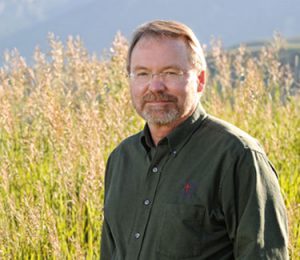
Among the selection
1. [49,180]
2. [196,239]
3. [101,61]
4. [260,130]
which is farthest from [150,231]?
[101,61]

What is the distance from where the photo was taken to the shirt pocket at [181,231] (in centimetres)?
251

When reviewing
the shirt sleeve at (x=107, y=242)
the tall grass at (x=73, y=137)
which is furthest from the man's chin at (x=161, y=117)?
the tall grass at (x=73, y=137)

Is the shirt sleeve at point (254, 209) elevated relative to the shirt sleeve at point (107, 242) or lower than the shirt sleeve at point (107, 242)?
elevated

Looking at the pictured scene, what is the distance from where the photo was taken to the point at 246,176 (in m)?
2.41

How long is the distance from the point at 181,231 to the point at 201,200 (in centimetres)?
13

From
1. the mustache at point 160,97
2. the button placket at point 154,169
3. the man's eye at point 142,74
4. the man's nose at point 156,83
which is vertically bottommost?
the button placket at point 154,169

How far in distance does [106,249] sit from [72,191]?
44.5 inches

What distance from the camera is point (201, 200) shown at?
2504 mm

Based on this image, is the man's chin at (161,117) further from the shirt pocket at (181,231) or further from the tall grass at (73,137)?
the tall grass at (73,137)

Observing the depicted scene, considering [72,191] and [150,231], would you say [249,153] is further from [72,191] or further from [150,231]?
[72,191]

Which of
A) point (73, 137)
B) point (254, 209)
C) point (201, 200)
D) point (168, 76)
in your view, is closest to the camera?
point (254, 209)

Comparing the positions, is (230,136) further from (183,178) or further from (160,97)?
(160,97)

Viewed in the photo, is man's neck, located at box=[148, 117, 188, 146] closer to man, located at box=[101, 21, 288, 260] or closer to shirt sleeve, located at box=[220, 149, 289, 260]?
man, located at box=[101, 21, 288, 260]

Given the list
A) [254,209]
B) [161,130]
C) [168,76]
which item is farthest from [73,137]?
[254,209]
